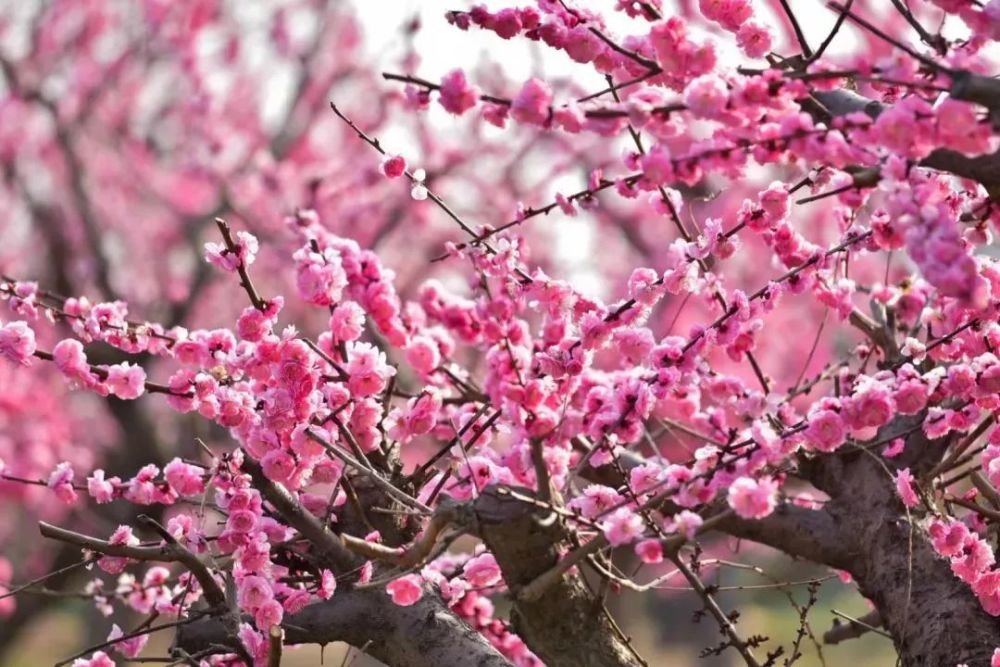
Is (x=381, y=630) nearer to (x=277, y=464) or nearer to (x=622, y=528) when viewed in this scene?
(x=277, y=464)

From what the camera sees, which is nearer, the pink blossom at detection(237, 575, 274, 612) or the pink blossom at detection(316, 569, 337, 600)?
the pink blossom at detection(237, 575, 274, 612)

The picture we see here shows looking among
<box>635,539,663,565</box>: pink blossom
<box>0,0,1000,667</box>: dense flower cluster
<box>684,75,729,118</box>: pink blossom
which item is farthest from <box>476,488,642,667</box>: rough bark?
<box>684,75,729,118</box>: pink blossom

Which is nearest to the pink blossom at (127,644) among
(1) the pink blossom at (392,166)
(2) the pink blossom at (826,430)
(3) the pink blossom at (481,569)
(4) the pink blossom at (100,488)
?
(4) the pink blossom at (100,488)

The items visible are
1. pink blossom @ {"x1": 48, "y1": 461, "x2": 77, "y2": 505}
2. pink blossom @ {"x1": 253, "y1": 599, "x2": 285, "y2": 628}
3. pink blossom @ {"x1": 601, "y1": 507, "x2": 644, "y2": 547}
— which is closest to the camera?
pink blossom @ {"x1": 601, "y1": 507, "x2": 644, "y2": 547}

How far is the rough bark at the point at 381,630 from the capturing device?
3.57 metres

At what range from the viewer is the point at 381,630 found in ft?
12.1

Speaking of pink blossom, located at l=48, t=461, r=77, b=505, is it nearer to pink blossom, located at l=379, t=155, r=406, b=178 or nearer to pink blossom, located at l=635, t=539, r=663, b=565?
pink blossom, located at l=379, t=155, r=406, b=178

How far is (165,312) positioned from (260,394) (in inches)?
311

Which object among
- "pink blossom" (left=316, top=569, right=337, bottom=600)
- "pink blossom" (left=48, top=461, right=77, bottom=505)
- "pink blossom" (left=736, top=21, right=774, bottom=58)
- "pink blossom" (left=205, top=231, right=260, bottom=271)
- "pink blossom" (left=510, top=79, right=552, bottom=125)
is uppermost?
"pink blossom" (left=736, top=21, right=774, bottom=58)

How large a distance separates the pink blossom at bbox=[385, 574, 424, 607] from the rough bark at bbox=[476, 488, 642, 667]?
0.31 metres

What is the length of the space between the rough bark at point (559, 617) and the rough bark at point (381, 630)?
0.57 ft

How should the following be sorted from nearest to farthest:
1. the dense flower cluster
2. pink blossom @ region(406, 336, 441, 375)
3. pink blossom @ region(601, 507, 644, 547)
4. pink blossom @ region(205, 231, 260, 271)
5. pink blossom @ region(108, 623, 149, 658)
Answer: the dense flower cluster → pink blossom @ region(601, 507, 644, 547) → pink blossom @ region(205, 231, 260, 271) → pink blossom @ region(406, 336, 441, 375) → pink blossom @ region(108, 623, 149, 658)

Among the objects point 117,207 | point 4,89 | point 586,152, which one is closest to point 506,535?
point 586,152

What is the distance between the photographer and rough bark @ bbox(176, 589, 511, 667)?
3566mm
